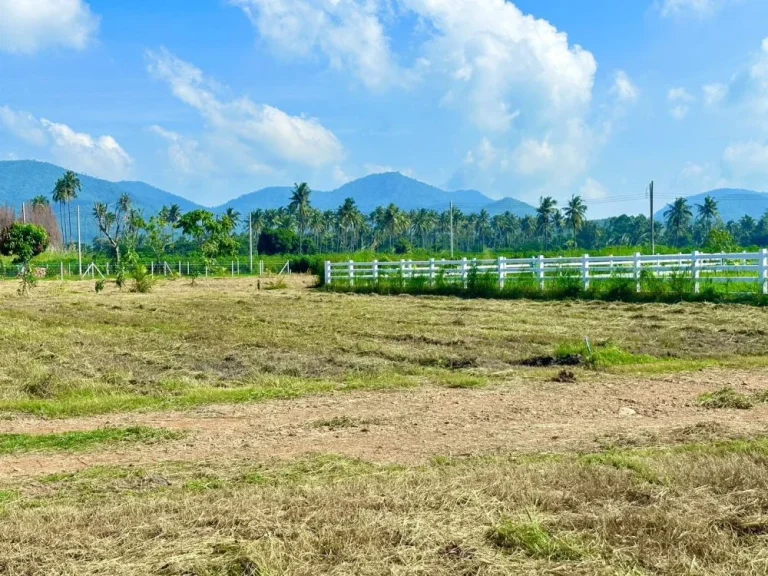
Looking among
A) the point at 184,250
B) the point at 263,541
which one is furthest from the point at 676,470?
the point at 184,250

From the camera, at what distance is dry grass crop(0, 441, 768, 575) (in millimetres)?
3521

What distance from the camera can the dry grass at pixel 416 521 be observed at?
139 inches

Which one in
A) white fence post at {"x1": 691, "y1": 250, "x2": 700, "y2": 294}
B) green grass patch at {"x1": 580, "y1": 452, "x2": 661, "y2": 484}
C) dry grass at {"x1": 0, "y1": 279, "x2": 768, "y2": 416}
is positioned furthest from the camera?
white fence post at {"x1": 691, "y1": 250, "x2": 700, "y2": 294}

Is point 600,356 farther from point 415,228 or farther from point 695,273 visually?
point 415,228

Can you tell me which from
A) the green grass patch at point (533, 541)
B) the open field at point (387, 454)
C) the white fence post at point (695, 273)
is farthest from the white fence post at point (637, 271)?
the green grass patch at point (533, 541)

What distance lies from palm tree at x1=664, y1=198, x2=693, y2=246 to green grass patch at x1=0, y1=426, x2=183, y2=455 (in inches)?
4518

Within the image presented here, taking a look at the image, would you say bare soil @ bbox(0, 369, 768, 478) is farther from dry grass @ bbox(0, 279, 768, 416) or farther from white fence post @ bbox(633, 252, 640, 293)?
white fence post @ bbox(633, 252, 640, 293)

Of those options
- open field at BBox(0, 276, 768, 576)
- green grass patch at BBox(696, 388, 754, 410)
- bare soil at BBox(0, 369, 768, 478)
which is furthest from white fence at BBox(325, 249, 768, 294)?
green grass patch at BBox(696, 388, 754, 410)

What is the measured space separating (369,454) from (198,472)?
129 cm

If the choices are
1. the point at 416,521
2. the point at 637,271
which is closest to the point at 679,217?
the point at 637,271

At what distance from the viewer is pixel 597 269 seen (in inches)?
910

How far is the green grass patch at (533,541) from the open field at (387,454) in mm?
15

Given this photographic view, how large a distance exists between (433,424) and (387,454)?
1126 millimetres

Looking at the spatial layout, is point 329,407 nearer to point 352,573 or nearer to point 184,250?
point 352,573
